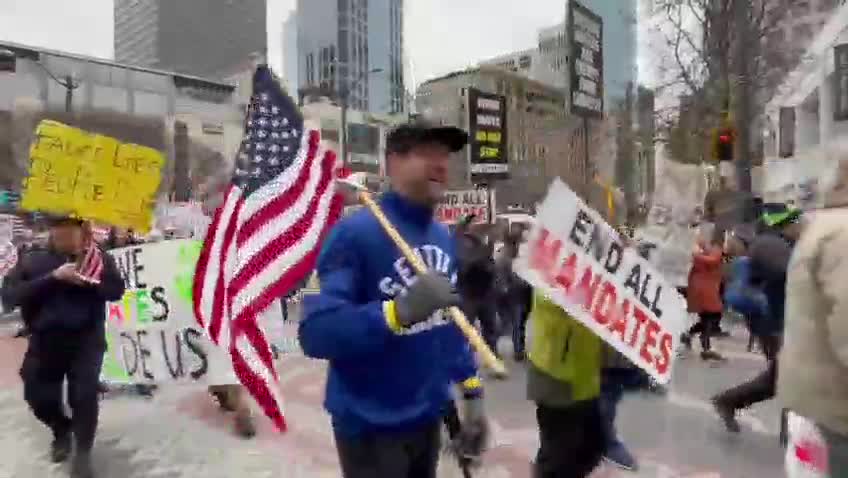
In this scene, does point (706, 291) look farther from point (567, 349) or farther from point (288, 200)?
point (288, 200)

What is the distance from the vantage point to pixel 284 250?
4121 mm

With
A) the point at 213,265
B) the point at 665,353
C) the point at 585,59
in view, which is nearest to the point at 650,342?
the point at 665,353

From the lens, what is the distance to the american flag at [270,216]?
13.5 feet

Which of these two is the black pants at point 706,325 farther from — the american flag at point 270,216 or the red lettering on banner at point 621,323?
the american flag at point 270,216

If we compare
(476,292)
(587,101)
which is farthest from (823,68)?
(476,292)

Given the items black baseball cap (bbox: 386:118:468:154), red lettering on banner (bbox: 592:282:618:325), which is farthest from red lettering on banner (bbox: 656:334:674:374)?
black baseball cap (bbox: 386:118:468:154)

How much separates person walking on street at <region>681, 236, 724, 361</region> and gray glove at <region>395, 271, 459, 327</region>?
792cm

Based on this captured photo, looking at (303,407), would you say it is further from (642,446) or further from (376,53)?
(376,53)

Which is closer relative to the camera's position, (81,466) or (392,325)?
(392,325)

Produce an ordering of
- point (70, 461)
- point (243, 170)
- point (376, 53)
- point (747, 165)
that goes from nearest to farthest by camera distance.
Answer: point (243, 170), point (70, 461), point (747, 165), point (376, 53)

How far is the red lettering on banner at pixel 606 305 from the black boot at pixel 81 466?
11.0ft

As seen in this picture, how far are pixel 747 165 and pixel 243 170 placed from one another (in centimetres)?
1562

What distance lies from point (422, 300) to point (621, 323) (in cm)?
190

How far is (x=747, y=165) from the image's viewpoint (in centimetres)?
1795
